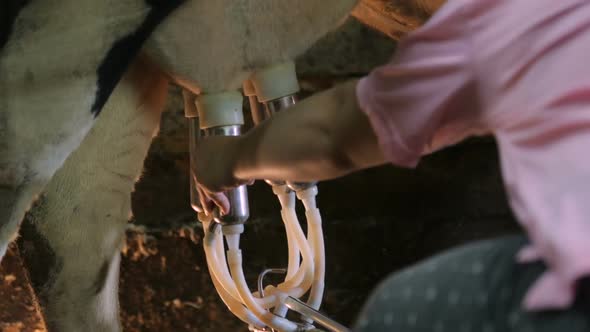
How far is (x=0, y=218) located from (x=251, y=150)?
0.26 meters

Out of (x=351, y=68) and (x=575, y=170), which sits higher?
(x=351, y=68)

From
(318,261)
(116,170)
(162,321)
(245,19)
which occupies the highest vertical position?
(245,19)

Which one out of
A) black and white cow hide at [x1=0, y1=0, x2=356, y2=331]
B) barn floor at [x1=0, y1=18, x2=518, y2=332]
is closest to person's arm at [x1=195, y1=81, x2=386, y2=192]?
black and white cow hide at [x1=0, y1=0, x2=356, y2=331]

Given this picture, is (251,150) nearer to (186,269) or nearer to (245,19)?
(245,19)

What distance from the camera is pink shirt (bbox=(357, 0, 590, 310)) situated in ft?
1.01

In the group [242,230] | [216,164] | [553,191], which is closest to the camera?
[553,191]

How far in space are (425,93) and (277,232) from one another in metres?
0.83

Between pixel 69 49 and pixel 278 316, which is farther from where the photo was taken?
pixel 278 316

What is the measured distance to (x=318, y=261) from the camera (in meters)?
0.73

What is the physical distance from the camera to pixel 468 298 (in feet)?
1.08

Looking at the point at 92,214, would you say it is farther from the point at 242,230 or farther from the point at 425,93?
the point at 425,93

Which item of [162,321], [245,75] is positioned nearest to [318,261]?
[245,75]

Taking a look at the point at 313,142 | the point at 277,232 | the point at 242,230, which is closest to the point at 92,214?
the point at 242,230

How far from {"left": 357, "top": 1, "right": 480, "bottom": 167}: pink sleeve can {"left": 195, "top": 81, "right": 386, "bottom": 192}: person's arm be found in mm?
20
